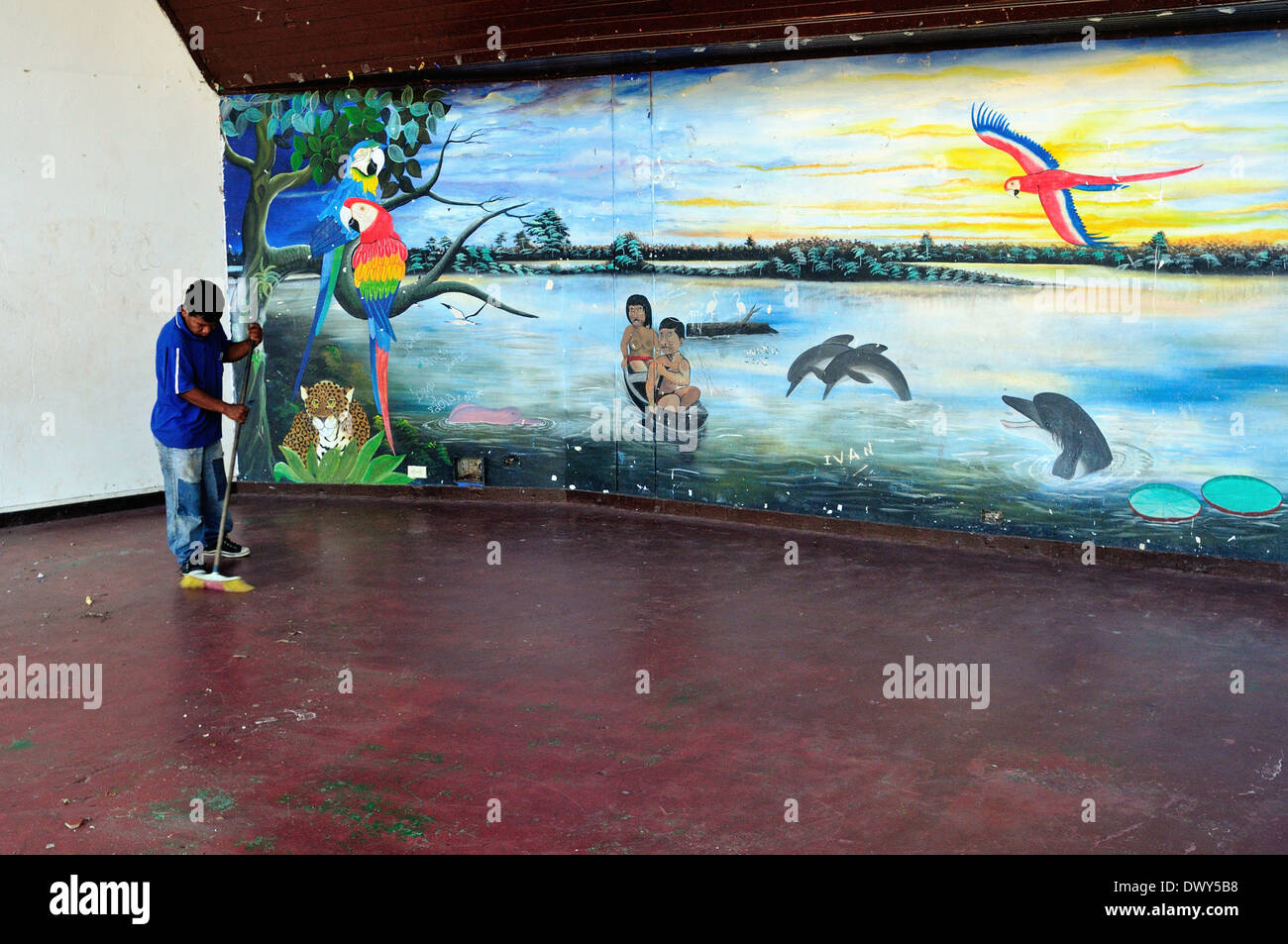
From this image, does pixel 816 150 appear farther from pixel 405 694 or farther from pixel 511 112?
pixel 405 694

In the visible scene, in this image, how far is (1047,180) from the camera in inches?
293

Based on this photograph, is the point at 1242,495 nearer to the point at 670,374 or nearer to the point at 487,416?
the point at 670,374

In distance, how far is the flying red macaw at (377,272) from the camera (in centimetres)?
979

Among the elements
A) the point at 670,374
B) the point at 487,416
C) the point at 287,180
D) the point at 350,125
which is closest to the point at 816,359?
the point at 670,374

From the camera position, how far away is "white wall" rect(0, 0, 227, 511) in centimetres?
888

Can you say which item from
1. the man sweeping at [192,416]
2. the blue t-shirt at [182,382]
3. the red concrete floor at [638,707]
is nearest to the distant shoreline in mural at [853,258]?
the red concrete floor at [638,707]

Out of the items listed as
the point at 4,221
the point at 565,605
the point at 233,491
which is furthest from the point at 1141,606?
the point at 4,221

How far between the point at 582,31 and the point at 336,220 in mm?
2851

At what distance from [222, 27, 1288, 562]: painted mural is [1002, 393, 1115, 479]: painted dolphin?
2cm

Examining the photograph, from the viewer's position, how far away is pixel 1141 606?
654 cm
